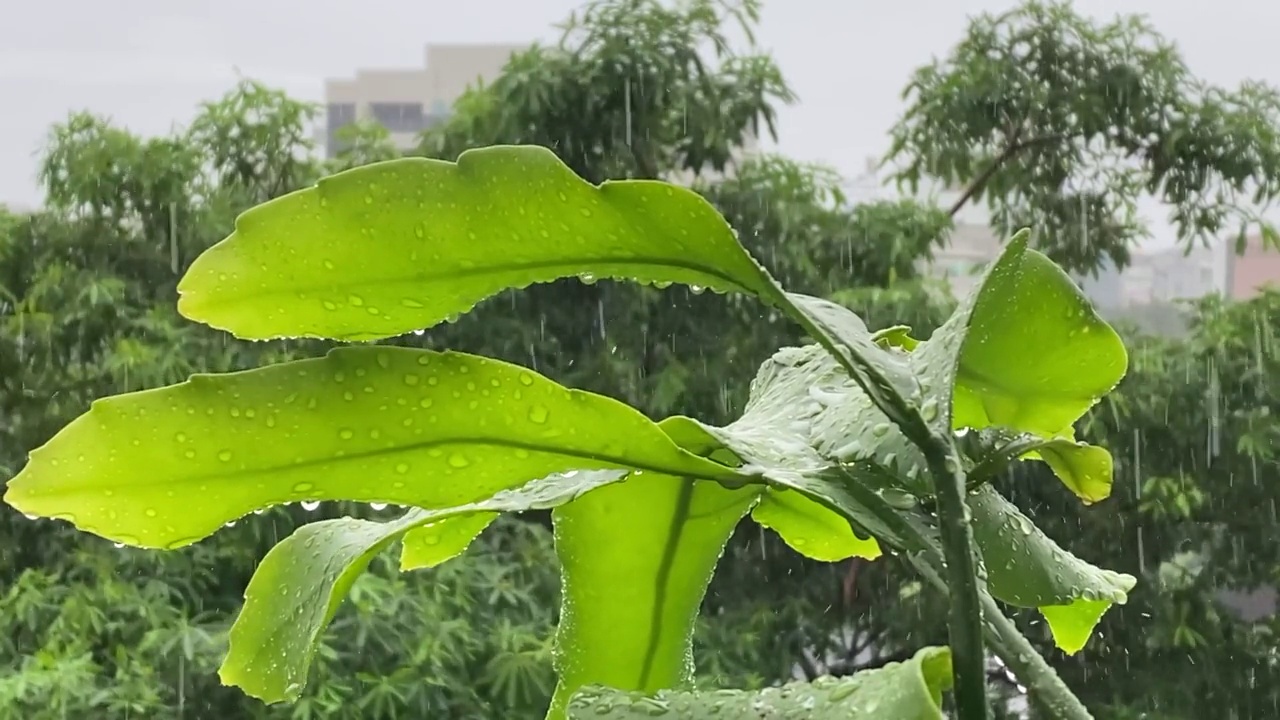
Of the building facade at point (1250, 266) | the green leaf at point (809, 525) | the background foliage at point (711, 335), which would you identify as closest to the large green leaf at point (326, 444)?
the green leaf at point (809, 525)

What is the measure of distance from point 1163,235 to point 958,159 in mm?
272

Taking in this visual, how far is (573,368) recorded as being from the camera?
1168 millimetres

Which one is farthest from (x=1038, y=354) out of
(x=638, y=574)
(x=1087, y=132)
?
(x=1087, y=132)

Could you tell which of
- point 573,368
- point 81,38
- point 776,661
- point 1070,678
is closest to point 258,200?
point 573,368

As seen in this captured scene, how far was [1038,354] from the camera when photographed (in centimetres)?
34

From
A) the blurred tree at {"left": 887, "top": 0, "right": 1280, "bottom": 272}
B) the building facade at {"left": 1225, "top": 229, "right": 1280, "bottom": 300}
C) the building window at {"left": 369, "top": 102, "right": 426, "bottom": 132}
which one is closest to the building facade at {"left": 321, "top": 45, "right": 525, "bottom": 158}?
the building window at {"left": 369, "top": 102, "right": 426, "bottom": 132}

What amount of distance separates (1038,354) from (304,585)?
233 mm

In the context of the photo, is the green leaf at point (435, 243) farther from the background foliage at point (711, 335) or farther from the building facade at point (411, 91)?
the building facade at point (411, 91)

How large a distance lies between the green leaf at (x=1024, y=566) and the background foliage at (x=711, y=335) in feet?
2.06

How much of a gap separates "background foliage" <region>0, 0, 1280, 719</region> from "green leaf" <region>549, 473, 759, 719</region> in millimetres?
569

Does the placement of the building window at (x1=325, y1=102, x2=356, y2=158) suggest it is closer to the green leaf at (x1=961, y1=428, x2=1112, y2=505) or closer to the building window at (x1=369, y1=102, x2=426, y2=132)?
the building window at (x1=369, y1=102, x2=426, y2=132)

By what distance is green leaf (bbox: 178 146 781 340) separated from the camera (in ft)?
0.85

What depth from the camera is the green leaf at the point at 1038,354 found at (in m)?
0.33

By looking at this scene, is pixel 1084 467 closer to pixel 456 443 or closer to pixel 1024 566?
pixel 1024 566
